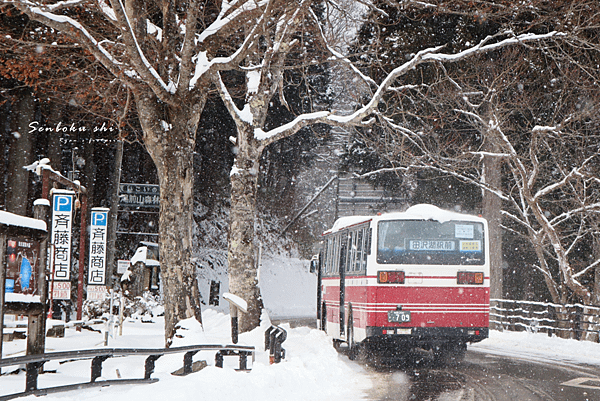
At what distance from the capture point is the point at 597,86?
2225 cm

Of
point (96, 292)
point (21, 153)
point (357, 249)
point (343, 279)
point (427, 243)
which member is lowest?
point (96, 292)

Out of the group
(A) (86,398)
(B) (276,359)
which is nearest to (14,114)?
(B) (276,359)

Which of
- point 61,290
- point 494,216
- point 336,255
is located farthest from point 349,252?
point 494,216

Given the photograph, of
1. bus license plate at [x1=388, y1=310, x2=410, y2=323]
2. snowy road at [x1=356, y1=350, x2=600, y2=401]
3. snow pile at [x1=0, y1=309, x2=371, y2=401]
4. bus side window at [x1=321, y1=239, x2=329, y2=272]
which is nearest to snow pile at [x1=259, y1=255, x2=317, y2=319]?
bus side window at [x1=321, y1=239, x2=329, y2=272]

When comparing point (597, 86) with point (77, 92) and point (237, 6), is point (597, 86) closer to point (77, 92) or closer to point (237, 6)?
point (237, 6)

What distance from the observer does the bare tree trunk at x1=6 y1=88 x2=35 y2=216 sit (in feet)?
74.0

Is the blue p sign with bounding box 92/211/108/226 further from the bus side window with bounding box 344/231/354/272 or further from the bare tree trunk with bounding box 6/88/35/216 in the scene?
the bus side window with bounding box 344/231/354/272

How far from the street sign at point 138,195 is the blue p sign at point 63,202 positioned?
3893mm

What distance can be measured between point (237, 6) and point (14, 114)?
15426 mm

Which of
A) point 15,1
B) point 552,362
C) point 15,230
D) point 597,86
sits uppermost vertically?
point 597,86

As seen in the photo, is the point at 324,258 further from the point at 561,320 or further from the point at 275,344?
the point at 275,344

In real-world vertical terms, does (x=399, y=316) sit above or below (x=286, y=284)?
above

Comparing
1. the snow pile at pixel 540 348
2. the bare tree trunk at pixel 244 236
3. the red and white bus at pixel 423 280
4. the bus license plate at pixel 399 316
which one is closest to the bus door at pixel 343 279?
the red and white bus at pixel 423 280

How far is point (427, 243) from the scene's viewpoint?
1488 cm
